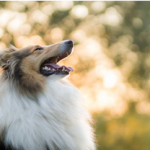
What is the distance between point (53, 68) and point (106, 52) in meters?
15.4

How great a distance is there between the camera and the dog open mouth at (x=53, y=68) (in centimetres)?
540

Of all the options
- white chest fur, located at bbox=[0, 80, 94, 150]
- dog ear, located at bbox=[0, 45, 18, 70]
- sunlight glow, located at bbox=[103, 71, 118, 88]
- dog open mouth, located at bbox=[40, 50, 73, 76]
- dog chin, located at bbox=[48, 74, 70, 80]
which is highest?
dog ear, located at bbox=[0, 45, 18, 70]

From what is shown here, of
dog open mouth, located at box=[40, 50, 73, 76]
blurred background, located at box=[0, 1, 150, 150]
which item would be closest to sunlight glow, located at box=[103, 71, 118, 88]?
blurred background, located at box=[0, 1, 150, 150]

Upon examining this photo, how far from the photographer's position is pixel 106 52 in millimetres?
20703

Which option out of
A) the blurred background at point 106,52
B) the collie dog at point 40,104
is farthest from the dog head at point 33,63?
the blurred background at point 106,52

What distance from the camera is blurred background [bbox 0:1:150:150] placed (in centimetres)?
1783

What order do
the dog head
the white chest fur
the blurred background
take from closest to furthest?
the white chest fur → the dog head → the blurred background

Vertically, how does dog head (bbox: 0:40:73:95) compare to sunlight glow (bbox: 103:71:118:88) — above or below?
above

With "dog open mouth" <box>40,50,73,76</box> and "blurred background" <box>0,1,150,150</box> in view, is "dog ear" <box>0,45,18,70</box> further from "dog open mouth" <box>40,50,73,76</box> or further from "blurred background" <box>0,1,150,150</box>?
"blurred background" <box>0,1,150,150</box>

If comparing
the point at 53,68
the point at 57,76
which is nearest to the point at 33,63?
the point at 53,68

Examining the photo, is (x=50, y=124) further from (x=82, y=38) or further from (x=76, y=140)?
(x=82, y=38)

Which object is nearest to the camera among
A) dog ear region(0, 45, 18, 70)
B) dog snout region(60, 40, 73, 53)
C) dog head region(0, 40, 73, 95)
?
dog head region(0, 40, 73, 95)

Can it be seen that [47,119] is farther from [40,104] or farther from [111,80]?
[111,80]

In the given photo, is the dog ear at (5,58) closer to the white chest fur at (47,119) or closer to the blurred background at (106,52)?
the white chest fur at (47,119)
